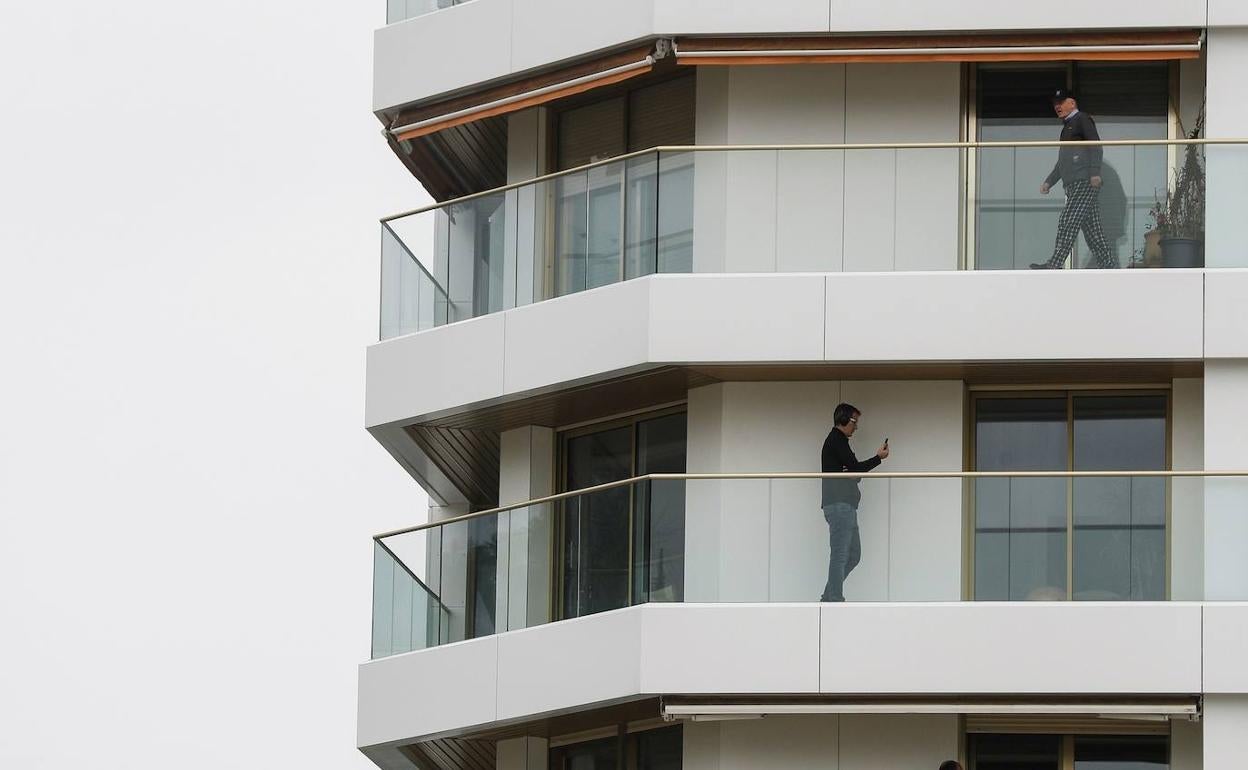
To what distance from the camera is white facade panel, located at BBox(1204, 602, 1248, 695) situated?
98.0 ft

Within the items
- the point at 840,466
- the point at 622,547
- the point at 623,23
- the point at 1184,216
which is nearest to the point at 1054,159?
the point at 1184,216

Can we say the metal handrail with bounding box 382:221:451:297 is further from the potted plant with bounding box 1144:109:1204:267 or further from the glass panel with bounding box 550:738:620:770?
the potted plant with bounding box 1144:109:1204:267

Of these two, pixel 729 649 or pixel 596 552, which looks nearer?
pixel 729 649

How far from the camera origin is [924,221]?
31969mm

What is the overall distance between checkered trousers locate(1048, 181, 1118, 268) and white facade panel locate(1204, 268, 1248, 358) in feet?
3.26

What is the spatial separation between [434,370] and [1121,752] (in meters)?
6.91

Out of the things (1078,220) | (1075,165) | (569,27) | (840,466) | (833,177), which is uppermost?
(569,27)

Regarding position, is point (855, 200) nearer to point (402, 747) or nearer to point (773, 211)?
point (773, 211)

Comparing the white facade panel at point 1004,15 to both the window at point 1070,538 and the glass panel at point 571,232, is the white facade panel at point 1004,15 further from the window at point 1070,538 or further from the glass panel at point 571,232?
the window at point 1070,538

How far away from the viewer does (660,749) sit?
3212 cm

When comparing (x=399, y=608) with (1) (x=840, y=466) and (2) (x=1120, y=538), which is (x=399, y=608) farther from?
(2) (x=1120, y=538)

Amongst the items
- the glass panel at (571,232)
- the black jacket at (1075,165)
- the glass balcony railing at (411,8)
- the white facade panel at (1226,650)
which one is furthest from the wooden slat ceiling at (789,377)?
the glass balcony railing at (411,8)

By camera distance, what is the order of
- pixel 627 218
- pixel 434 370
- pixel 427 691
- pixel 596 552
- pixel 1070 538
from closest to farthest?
pixel 1070 538 → pixel 596 552 → pixel 627 218 → pixel 427 691 → pixel 434 370

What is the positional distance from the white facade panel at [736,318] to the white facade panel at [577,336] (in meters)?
0.17
